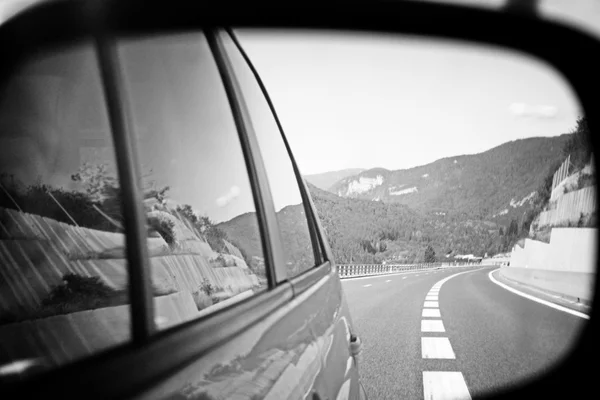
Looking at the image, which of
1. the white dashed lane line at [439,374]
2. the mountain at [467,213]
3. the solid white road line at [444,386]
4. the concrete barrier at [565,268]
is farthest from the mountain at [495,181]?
the solid white road line at [444,386]

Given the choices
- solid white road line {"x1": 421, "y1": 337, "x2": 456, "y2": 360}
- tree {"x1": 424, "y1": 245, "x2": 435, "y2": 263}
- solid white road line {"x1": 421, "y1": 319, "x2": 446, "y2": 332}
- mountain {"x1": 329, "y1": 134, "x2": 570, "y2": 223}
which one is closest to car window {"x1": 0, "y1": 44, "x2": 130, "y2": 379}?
solid white road line {"x1": 421, "y1": 337, "x2": 456, "y2": 360}

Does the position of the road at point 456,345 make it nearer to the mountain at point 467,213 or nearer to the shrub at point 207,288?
the shrub at point 207,288

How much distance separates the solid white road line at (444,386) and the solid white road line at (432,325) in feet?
11.7

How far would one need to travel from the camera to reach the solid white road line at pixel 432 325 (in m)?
9.62

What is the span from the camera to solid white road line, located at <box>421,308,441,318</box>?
38.4 ft

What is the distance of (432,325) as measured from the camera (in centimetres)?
1020

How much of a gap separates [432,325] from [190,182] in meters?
9.35

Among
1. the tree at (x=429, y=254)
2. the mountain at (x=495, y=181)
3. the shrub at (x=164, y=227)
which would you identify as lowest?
the tree at (x=429, y=254)

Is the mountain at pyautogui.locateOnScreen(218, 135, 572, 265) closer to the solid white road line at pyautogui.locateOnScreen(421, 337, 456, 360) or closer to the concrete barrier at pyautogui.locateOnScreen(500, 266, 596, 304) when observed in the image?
the concrete barrier at pyautogui.locateOnScreen(500, 266, 596, 304)

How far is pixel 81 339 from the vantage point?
1229mm

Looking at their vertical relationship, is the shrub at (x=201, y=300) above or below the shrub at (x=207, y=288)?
below

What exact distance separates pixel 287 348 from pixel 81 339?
0.66m

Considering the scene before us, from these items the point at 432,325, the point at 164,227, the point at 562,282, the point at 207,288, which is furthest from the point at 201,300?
the point at 562,282

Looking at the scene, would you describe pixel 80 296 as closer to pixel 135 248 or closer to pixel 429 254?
pixel 135 248
